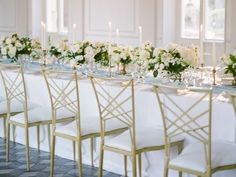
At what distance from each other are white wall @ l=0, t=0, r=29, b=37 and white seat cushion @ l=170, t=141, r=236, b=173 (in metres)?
8.10

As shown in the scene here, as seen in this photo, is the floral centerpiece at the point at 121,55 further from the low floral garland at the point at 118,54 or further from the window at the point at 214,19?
the window at the point at 214,19

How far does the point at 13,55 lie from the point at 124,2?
3574 millimetres

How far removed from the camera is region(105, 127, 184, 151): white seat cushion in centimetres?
461

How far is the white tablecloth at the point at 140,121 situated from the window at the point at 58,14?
19.5 feet

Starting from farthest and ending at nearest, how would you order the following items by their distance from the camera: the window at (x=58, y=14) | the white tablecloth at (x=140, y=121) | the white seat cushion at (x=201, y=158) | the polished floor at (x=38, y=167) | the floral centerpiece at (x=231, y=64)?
the window at (x=58, y=14), the polished floor at (x=38, y=167), the floral centerpiece at (x=231, y=64), the white tablecloth at (x=140, y=121), the white seat cushion at (x=201, y=158)

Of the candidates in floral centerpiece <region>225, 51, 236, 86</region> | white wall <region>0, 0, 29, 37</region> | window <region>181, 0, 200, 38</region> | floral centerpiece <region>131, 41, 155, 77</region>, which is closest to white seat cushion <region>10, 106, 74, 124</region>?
floral centerpiece <region>131, 41, 155, 77</region>

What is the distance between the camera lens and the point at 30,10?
11727mm

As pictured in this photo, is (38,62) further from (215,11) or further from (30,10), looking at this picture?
(30,10)

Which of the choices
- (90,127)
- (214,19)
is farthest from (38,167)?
(214,19)

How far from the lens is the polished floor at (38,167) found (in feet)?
18.4

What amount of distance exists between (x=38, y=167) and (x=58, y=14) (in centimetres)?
711

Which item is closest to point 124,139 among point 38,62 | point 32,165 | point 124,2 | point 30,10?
point 32,165

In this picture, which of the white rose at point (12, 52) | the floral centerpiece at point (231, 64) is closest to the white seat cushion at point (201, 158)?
the floral centerpiece at point (231, 64)

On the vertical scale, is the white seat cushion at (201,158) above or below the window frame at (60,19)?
below
